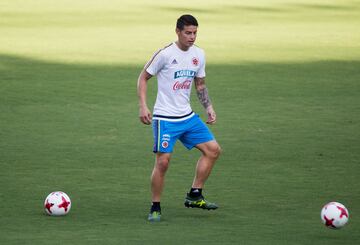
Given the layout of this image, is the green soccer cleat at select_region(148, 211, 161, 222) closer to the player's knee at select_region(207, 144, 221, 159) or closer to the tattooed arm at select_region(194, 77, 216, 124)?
the player's knee at select_region(207, 144, 221, 159)

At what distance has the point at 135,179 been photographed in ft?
41.1

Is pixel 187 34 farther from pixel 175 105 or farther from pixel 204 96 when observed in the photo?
pixel 204 96

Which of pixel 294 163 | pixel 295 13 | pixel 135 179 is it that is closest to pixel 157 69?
pixel 135 179

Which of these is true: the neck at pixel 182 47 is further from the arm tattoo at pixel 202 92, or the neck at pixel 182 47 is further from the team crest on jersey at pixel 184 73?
the arm tattoo at pixel 202 92

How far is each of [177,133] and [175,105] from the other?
0.93ft

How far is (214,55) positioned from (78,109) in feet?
24.0

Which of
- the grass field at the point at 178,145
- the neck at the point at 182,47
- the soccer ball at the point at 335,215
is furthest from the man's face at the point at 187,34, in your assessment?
the soccer ball at the point at 335,215

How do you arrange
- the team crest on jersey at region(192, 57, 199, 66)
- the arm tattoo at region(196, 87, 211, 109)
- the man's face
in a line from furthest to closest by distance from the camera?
the arm tattoo at region(196, 87, 211, 109)
the team crest on jersey at region(192, 57, 199, 66)
the man's face

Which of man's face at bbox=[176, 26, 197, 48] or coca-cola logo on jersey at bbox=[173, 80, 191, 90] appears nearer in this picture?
man's face at bbox=[176, 26, 197, 48]

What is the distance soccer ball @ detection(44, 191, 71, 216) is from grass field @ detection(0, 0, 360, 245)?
10 centimetres

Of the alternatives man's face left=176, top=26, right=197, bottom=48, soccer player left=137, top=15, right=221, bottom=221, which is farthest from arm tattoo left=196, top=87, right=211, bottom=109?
man's face left=176, top=26, right=197, bottom=48

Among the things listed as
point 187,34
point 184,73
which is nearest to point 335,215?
point 184,73

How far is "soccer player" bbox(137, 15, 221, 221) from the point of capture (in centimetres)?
1045

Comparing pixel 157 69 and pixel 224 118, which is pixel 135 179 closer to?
pixel 157 69
